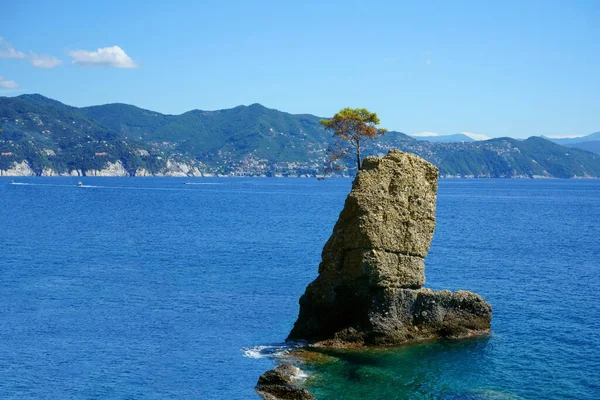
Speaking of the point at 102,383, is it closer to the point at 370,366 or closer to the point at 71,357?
the point at 71,357

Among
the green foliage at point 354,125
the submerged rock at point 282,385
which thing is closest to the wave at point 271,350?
the submerged rock at point 282,385

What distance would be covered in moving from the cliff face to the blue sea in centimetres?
163

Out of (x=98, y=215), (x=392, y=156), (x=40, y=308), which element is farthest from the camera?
(x=98, y=215)

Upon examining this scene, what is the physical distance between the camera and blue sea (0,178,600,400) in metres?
30.9

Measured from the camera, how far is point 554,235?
9375 centimetres

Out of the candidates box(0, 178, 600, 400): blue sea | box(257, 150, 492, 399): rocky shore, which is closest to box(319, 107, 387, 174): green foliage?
box(257, 150, 492, 399): rocky shore

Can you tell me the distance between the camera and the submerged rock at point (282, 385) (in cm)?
2881

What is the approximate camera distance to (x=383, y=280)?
37312mm

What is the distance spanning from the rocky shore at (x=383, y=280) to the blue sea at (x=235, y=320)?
1542mm

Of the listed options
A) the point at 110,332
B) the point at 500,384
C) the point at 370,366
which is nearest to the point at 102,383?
the point at 110,332

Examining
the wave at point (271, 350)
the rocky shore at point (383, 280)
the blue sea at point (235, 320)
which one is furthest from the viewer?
the rocky shore at point (383, 280)

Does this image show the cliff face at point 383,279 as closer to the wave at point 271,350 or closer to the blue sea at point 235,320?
the wave at point 271,350

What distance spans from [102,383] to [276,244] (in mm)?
50078

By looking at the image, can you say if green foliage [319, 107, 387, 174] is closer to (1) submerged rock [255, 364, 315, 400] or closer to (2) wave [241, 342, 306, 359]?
(2) wave [241, 342, 306, 359]
